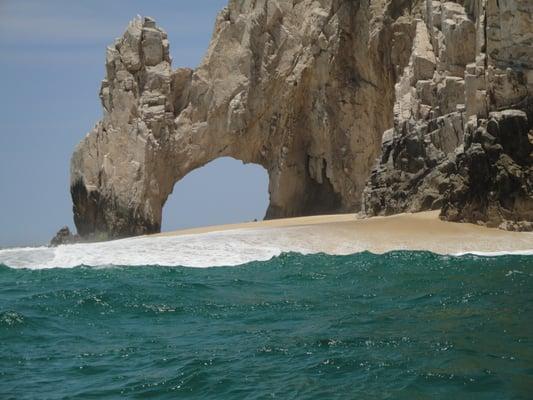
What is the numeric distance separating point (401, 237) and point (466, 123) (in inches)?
196

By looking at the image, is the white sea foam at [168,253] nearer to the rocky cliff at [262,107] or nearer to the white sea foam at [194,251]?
the white sea foam at [194,251]

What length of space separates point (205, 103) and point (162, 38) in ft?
11.0

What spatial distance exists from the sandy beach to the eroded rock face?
36.4ft

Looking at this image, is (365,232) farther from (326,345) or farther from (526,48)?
(326,345)

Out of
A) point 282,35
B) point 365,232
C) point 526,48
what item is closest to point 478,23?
point 526,48

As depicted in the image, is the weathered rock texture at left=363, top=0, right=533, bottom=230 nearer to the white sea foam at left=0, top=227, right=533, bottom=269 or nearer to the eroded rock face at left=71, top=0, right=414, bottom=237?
the white sea foam at left=0, top=227, right=533, bottom=269

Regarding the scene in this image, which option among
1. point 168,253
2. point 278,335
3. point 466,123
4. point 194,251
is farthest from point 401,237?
point 278,335

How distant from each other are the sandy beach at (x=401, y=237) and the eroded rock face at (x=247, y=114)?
11092 millimetres

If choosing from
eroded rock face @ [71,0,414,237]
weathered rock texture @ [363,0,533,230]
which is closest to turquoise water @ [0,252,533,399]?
weathered rock texture @ [363,0,533,230]

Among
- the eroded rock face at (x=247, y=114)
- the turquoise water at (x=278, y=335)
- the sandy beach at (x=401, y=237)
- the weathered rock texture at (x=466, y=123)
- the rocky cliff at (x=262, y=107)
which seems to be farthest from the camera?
the eroded rock face at (x=247, y=114)

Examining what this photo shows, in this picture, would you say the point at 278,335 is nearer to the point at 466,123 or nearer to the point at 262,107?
the point at 466,123

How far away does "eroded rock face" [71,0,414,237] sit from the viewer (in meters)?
34.8

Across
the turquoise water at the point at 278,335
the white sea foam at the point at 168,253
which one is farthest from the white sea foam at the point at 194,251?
the turquoise water at the point at 278,335

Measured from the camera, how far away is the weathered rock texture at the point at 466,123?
23016 mm
